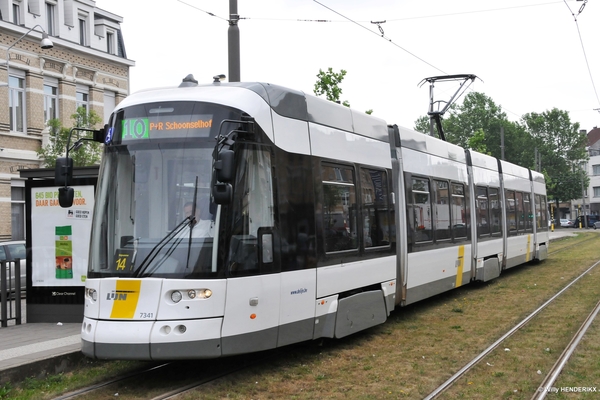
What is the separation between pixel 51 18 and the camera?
31.5m

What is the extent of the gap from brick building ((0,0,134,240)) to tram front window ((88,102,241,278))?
2086 cm

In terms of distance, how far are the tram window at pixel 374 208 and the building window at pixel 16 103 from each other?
22.6 meters

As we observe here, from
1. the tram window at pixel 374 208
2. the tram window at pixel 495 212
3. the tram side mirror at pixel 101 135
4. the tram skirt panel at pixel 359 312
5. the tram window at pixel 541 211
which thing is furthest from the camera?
the tram window at pixel 541 211

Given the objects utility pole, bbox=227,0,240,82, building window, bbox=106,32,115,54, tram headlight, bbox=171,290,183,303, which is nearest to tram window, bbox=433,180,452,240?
utility pole, bbox=227,0,240,82

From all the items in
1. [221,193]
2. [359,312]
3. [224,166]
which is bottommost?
[359,312]

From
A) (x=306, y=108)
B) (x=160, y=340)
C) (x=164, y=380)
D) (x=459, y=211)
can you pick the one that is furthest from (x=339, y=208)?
(x=459, y=211)

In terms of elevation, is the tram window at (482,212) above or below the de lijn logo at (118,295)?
above

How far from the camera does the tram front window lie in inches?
287

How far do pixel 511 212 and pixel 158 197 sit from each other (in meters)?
14.1

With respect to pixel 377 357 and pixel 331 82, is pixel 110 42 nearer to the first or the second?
pixel 331 82

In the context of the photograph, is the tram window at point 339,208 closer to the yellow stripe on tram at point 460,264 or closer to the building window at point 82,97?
the yellow stripe on tram at point 460,264

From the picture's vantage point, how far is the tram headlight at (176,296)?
7172mm

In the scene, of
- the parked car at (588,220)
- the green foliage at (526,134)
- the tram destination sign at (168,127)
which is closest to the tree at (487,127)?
the green foliage at (526,134)

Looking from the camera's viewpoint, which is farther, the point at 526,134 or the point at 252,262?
the point at 526,134
